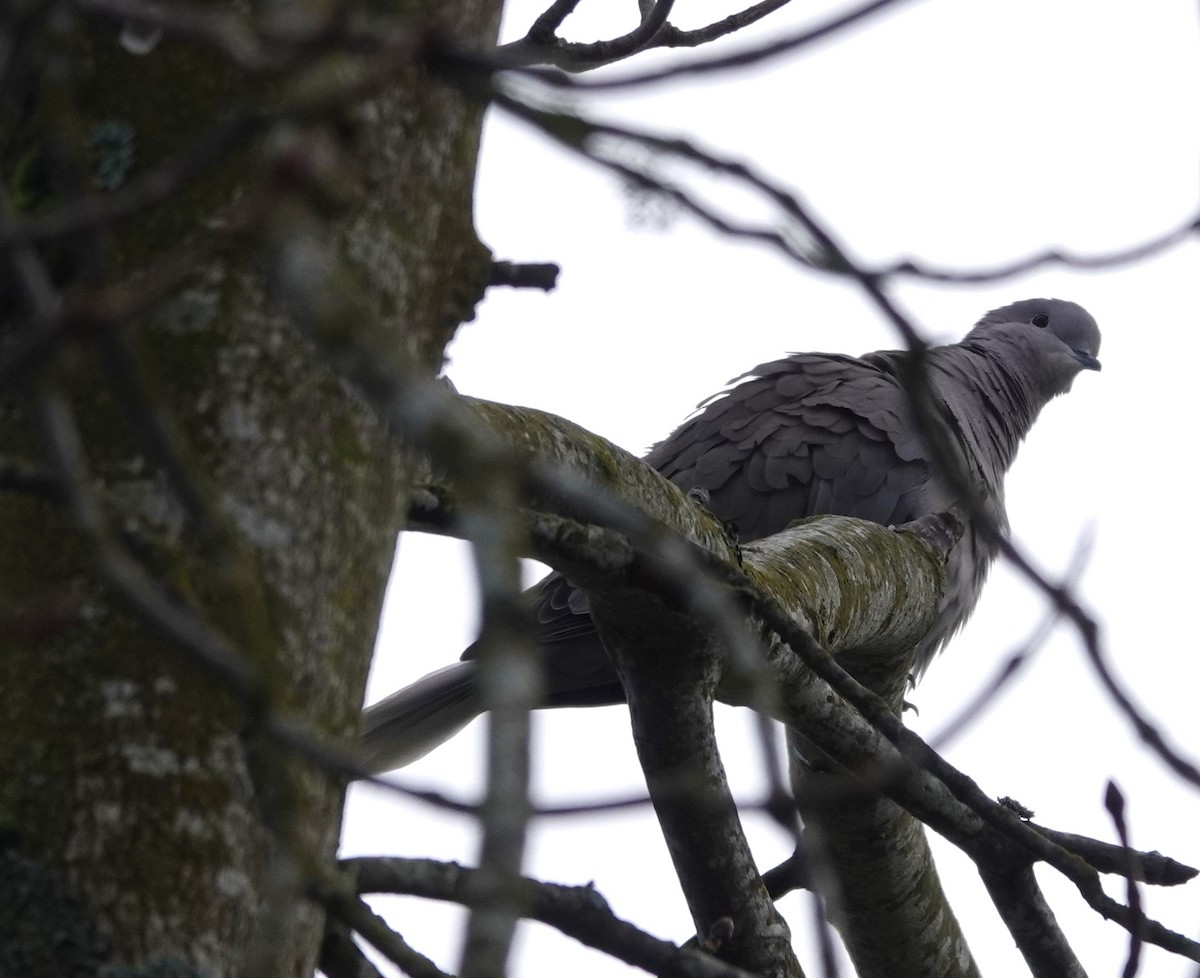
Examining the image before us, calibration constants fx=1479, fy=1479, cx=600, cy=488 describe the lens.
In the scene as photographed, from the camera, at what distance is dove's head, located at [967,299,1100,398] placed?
6.44 meters

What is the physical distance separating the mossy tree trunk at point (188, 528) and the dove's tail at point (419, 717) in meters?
3.07

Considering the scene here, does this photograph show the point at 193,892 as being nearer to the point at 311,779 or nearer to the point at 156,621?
the point at 311,779

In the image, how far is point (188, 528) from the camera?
4.14ft

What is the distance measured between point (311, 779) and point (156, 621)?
498mm

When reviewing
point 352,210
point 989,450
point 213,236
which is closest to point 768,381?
point 989,450

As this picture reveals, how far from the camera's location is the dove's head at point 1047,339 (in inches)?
254

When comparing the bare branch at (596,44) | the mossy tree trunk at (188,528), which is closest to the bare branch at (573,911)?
the mossy tree trunk at (188,528)

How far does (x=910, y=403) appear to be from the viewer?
3.64 ft

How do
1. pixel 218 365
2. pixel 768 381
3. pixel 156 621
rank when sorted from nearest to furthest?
pixel 156 621 < pixel 218 365 < pixel 768 381

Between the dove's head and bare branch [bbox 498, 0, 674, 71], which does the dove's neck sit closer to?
the dove's head

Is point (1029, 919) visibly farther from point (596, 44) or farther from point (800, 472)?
point (800, 472)

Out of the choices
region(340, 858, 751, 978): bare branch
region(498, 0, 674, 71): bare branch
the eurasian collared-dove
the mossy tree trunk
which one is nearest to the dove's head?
the eurasian collared-dove

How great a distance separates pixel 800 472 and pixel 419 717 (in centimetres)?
169

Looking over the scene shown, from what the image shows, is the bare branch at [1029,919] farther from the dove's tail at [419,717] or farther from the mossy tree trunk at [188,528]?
the dove's tail at [419,717]
